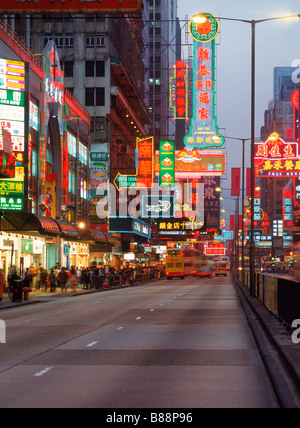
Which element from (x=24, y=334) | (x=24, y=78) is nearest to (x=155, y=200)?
(x=24, y=78)

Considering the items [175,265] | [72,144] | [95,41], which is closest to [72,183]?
[72,144]

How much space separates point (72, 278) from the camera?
53.9 m

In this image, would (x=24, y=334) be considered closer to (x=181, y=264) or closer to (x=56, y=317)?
(x=56, y=317)

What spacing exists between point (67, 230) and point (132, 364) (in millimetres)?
44010

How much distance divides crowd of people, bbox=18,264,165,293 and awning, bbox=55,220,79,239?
2609 millimetres

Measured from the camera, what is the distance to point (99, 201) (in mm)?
80938

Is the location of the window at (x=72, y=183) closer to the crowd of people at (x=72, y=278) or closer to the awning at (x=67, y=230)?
the awning at (x=67, y=230)

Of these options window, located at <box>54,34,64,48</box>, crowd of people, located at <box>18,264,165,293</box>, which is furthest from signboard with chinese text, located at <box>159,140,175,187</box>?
window, located at <box>54,34,64,48</box>

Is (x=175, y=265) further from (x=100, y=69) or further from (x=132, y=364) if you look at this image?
(x=132, y=364)

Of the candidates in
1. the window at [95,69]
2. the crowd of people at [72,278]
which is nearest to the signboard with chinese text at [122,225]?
the crowd of people at [72,278]

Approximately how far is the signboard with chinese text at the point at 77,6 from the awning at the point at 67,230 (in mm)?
34967

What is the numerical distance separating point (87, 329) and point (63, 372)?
897cm

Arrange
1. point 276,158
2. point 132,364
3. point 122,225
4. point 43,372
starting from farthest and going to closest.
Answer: point 122,225
point 276,158
point 132,364
point 43,372

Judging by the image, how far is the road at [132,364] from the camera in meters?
10.6
